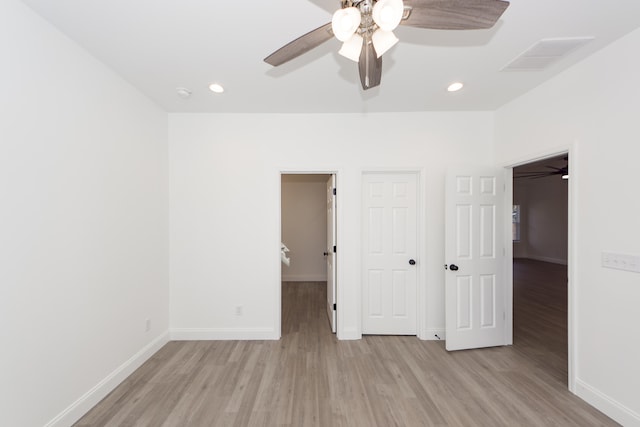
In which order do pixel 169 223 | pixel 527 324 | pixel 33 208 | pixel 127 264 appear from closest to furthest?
pixel 33 208 → pixel 127 264 → pixel 169 223 → pixel 527 324

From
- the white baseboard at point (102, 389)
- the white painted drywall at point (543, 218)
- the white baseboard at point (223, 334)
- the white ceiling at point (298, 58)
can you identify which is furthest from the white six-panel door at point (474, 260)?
the white painted drywall at point (543, 218)

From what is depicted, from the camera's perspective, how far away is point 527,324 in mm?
3336

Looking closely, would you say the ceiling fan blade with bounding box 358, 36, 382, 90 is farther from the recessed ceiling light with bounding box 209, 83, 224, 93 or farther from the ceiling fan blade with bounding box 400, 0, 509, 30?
the recessed ceiling light with bounding box 209, 83, 224, 93

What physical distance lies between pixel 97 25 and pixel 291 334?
11.0 ft

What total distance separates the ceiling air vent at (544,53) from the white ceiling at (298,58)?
0.05 metres

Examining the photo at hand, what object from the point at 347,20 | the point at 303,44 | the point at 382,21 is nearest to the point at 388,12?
the point at 382,21

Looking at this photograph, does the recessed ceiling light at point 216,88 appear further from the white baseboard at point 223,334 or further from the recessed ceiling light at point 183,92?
the white baseboard at point 223,334

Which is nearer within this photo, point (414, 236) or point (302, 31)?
point (302, 31)

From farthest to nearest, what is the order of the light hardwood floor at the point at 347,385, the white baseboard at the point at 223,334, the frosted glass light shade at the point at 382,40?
the white baseboard at the point at 223,334
the light hardwood floor at the point at 347,385
the frosted glass light shade at the point at 382,40

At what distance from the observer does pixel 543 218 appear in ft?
28.2

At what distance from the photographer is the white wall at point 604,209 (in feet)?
5.52

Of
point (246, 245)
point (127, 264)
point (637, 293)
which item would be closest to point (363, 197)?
point (246, 245)

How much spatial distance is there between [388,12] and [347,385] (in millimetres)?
2586

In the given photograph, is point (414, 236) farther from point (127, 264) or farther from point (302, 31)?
point (127, 264)
